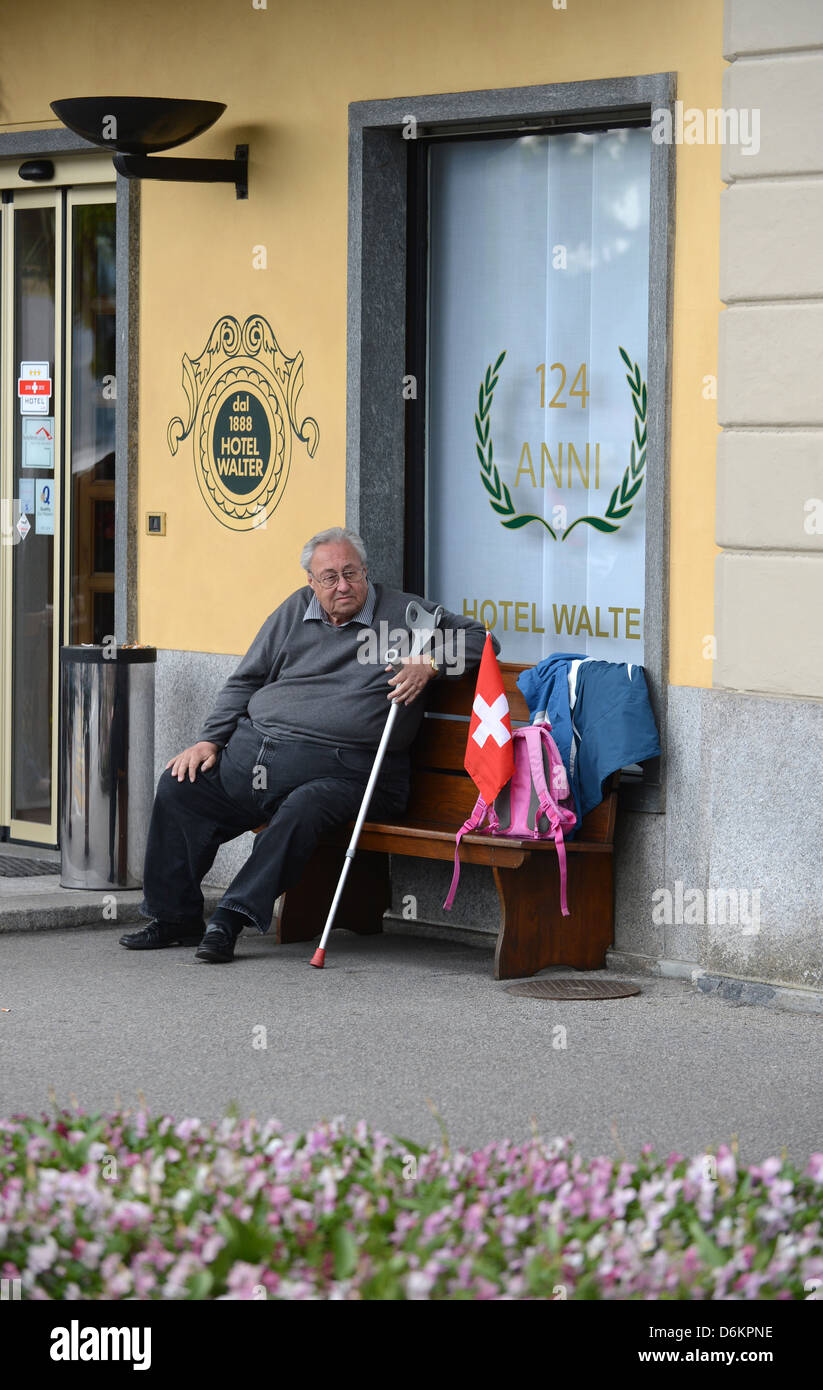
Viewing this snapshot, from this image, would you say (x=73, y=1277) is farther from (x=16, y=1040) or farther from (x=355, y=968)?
(x=355, y=968)

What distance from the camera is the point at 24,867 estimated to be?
9.20 meters

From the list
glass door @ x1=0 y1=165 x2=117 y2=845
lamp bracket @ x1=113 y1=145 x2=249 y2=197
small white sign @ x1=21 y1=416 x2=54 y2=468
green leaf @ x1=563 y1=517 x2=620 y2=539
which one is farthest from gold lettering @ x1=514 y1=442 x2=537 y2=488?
small white sign @ x1=21 y1=416 x2=54 y2=468

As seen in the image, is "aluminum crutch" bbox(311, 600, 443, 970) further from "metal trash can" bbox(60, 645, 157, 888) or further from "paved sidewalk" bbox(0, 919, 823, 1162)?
"metal trash can" bbox(60, 645, 157, 888)

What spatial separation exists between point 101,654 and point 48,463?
1505 mm

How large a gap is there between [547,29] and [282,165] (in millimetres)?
1411

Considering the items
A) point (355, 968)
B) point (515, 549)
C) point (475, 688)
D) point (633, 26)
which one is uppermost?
point (633, 26)

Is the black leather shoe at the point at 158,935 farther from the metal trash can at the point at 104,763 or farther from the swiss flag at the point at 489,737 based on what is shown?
the swiss flag at the point at 489,737

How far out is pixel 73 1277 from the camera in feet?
10.4

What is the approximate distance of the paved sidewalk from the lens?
525cm

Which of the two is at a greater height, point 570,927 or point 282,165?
point 282,165

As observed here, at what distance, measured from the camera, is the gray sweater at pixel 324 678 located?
24.3 ft

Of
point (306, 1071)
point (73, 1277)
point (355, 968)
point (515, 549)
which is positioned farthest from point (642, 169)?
point (73, 1277)
